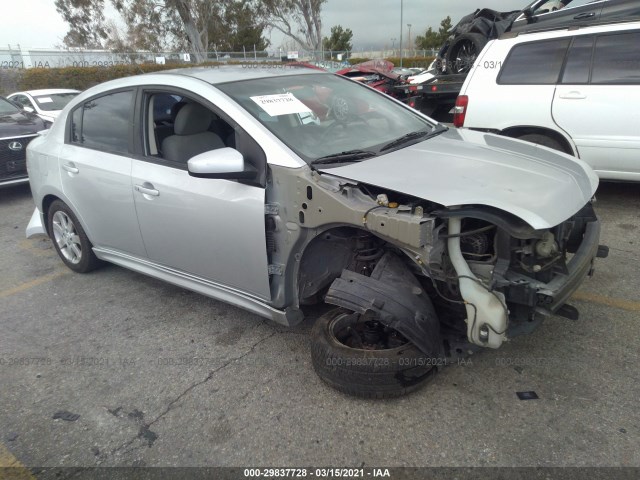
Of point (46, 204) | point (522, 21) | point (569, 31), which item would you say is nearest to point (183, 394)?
point (46, 204)

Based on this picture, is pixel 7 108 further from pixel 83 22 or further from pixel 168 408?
pixel 83 22

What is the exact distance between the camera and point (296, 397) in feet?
8.77

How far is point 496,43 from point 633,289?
3.44m

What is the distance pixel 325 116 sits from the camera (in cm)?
327

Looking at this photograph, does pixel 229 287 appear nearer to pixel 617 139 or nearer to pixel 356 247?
pixel 356 247

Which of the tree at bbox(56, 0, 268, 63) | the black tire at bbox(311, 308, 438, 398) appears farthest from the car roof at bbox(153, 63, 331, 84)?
the tree at bbox(56, 0, 268, 63)

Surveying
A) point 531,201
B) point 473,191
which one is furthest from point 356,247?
point 531,201

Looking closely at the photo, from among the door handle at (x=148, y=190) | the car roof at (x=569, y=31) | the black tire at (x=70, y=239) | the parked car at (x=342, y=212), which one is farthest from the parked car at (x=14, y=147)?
the car roof at (x=569, y=31)

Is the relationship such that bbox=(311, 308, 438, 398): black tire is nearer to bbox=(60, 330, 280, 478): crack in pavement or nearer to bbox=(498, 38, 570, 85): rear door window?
bbox=(60, 330, 280, 478): crack in pavement

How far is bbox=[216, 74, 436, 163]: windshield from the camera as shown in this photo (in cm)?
294

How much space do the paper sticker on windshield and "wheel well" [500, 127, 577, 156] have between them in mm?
3156

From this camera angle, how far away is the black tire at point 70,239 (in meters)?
4.27

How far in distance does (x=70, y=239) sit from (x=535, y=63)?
198 inches

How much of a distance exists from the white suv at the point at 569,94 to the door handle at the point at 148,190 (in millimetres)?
3796
